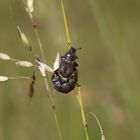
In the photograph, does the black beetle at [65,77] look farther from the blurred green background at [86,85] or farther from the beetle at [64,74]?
the blurred green background at [86,85]

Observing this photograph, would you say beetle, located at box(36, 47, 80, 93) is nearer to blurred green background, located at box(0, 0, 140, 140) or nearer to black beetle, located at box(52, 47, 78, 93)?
black beetle, located at box(52, 47, 78, 93)

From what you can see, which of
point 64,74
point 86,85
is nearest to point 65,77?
point 64,74

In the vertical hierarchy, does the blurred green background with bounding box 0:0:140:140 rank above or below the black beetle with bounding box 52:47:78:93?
above

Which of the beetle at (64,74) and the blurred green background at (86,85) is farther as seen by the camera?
the blurred green background at (86,85)

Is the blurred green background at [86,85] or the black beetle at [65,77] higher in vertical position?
the blurred green background at [86,85]

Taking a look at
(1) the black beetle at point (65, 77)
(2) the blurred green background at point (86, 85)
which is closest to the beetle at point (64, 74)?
(1) the black beetle at point (65, 77)

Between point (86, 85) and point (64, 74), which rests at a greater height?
point (86, 85)

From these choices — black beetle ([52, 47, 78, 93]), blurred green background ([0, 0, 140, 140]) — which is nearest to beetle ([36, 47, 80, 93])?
black beetle ([52, 47, 78, 93])

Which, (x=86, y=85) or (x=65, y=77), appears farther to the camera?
(x=86, y=85)

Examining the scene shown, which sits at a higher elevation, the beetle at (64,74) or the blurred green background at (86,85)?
the blurred green background at (86,85)

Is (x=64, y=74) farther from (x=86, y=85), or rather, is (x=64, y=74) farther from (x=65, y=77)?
(x=86, y=85)
